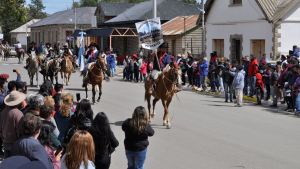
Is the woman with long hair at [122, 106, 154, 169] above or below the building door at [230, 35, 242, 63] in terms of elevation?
below

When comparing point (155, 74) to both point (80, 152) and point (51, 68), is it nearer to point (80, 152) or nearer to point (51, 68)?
point (80, 152)

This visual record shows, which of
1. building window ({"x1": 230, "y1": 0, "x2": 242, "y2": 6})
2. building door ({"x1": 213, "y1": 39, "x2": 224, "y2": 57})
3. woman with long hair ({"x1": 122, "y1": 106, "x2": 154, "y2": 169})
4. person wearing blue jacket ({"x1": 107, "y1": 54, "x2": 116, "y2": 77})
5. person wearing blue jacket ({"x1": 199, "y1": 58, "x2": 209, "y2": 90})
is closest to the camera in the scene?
woman with long hair ({"x1": 122, "y1": 106, "x2": 154, "y2": 169})

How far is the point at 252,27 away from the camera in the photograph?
107 feet

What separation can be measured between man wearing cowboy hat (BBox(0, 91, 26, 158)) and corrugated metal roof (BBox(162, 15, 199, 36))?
1498 inches

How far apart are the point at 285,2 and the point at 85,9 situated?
62555mm

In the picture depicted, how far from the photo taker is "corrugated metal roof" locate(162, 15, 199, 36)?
46.8 metres

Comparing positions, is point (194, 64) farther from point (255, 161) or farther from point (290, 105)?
point (255, 161)

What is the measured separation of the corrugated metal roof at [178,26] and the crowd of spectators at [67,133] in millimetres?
37823

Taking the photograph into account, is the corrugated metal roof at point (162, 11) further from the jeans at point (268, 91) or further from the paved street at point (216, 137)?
the paved street at point (216, 137)

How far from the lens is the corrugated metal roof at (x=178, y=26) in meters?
46.8

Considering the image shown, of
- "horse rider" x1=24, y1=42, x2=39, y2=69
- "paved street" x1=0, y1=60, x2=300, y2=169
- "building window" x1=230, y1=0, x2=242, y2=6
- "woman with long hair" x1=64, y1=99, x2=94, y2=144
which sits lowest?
"paved street" x1=0, y1=60, x2=300, y2=169

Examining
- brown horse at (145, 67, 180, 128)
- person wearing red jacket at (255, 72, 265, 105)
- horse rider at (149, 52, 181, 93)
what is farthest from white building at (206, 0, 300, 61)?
brown horse at (145, 67, 180, 128)

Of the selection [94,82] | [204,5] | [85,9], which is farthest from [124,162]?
[85,9]

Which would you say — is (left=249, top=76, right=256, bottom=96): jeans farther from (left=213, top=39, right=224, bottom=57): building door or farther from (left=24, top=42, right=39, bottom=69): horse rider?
(left=213, top=39, right=224, bottom=57): building door
